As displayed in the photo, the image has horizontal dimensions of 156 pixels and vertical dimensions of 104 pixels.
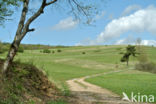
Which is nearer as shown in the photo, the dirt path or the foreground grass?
the dirt path

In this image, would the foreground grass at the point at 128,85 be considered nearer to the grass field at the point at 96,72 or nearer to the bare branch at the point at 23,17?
the grass field at the point at 96,72

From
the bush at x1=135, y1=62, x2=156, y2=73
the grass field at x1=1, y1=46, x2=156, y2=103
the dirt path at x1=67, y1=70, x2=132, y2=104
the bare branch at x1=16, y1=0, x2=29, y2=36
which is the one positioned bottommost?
the bush at x1=135, y1=62, x2=156, y2=73

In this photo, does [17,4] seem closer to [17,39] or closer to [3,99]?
[17,39]

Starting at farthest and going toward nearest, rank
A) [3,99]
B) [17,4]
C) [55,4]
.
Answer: [55,4] → [17,4] → [3,99]

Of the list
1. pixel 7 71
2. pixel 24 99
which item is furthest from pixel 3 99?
pixel 7 71

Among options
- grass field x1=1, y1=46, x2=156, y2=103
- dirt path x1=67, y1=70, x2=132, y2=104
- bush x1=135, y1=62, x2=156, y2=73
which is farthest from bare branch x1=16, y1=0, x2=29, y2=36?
bush x1=135, y1=62, x2=156, y2=73

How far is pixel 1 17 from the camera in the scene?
9.77 meters

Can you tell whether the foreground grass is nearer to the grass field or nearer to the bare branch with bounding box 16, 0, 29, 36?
the grass field

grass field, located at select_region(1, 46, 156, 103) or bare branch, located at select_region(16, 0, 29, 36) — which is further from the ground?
bare branch, located at select_region(16, 0, 29, 36)

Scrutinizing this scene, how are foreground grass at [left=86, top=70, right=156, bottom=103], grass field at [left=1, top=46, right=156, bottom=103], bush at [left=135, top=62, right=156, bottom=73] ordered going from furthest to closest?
bush at [left=135, top=62, right=156, bottom=73]
grass field at [left=1, top=46, right=156, bottom=103]
foreground grass at [left=86, top=70, right=156, bottom=103]

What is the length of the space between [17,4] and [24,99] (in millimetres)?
4577

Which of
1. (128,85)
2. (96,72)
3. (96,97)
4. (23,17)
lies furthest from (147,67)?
(23,17)

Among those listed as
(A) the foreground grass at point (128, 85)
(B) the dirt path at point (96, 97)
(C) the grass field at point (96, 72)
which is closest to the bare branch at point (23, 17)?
(C) the grass field at point (96, 72)

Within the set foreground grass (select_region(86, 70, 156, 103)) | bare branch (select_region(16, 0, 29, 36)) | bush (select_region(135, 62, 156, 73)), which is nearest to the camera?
bare branch (select_region(16, 0, 29, 36))
